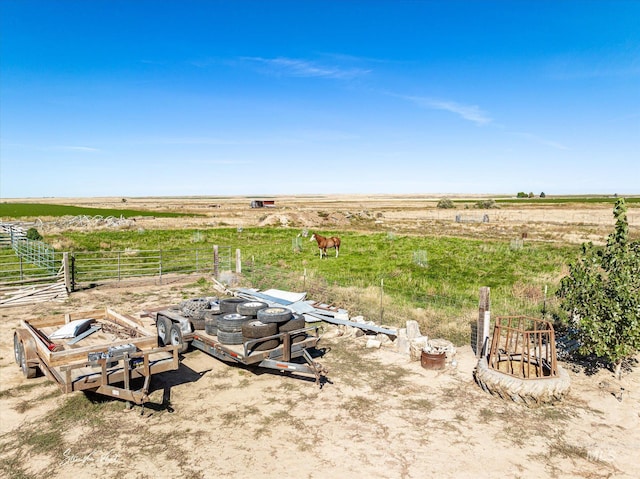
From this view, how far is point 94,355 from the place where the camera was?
741 centimetres

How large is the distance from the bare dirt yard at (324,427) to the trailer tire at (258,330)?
114cm

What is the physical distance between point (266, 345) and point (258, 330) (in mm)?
382

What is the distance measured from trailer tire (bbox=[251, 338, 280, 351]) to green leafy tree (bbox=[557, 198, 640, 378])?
6.39 meters

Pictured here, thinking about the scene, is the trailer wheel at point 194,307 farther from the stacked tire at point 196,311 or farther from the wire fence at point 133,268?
the wire fence at point 133,268

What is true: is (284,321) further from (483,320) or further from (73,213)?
(73,213)

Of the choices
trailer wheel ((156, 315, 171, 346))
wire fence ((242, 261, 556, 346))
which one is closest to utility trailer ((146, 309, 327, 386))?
trailer wheel ((156, 315, 171, 346))

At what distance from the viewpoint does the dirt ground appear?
20.0 ft

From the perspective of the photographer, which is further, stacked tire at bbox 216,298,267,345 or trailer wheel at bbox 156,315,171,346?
trailer wheel at bbox 156,315,171,346

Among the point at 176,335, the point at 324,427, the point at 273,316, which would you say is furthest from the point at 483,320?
the point at 176,335

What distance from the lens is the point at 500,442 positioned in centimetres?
671

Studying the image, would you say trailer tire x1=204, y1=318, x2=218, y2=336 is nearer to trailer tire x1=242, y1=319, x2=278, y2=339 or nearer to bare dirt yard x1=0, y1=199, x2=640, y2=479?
bare dirt yard x1=0, y1=199, x2=640, y2=479

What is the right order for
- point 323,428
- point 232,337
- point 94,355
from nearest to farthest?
point 323,428, point 94,355, point 232,337

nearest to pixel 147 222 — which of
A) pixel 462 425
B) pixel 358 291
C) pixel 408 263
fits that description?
pixel 408 263

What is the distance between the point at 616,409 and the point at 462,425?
10.1 feet
